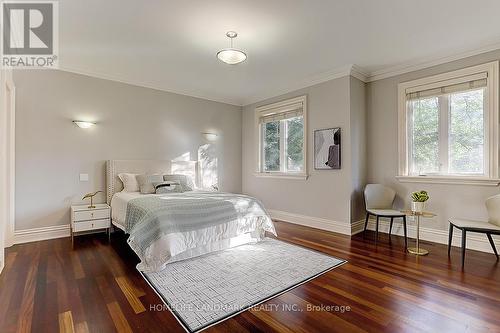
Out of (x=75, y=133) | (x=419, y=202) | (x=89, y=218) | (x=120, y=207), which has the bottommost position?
(x=89, y=218)

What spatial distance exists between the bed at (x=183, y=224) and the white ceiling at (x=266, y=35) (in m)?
2.05

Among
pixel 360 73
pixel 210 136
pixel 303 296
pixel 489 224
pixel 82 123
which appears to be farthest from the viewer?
pixel 210 136

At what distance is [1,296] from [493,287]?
4.36 metres

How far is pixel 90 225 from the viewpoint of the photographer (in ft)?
12.4

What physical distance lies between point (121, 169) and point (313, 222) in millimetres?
3528

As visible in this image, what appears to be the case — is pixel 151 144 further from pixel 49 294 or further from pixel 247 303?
pixel 247 303

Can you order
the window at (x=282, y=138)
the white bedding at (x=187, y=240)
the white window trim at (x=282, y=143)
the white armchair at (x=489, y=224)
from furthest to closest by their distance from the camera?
the window at (x=282, y=138)
the white window trim at (x=282, y=143)
the white armchair at (x=489, y=224)
the white bedding at (x=187, y=240)

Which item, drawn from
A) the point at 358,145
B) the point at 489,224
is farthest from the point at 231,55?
the point at 489,224

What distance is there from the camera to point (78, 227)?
12.1ft

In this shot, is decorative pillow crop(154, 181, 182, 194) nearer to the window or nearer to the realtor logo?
the window

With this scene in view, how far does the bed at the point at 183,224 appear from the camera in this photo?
2.72 meters

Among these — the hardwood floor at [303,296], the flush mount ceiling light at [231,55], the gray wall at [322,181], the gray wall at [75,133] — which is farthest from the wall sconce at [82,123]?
the gray wall at [322,181]

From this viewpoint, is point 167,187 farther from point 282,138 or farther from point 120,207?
point 282,138

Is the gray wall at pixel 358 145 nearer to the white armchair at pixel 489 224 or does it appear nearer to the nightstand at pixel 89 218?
the white armchair at pixel 489 224
